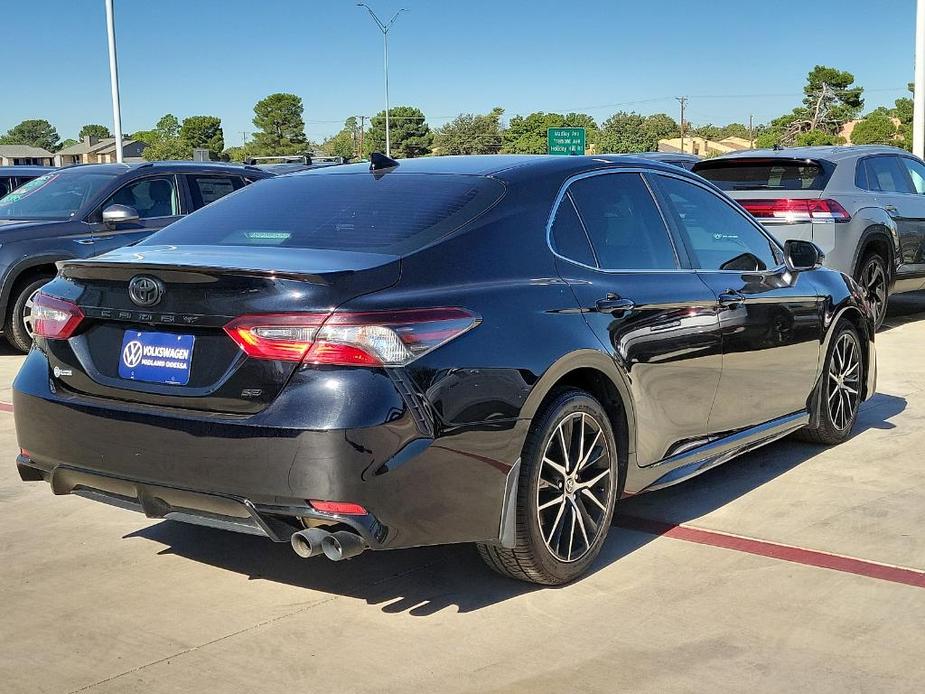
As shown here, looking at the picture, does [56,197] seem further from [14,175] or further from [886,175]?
[886,175]

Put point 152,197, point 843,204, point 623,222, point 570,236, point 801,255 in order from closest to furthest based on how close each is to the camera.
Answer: point 570,236
point 623,222
point 801,255
point 843,204
point 152,197

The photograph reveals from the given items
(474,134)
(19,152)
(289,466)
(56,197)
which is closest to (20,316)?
(56,197)

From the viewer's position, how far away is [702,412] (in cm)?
509

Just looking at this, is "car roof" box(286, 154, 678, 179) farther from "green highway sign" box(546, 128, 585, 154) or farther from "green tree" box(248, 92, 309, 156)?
"green tree" box(248, 92, 309, 156)

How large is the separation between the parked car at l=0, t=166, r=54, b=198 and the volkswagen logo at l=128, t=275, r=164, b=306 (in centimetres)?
1120

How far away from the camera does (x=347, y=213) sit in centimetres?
443

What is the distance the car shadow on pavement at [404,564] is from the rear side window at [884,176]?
643 centimetres

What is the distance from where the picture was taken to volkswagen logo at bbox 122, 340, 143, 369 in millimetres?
3900

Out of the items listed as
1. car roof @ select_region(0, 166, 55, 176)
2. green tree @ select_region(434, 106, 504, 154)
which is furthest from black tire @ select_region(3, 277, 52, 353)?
green tree @ select_region(434, 106, 504, 154)

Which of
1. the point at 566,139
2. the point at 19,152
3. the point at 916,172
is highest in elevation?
the point at 19,152

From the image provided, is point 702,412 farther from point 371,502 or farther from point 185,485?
point 185,485

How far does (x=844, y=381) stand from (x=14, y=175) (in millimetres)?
11165

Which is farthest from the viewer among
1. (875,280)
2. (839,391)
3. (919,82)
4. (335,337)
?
(919,82)

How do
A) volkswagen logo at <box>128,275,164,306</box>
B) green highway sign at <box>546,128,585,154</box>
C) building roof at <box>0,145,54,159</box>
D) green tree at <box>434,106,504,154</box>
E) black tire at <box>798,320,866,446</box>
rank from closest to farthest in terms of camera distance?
volkswagen logo at <box>128,275,164,306</box>
black tire at <box>798,320,866,446</box>
green highway sign at <box>546,128,585,154</box>
green tree at <box>434,106,504,154</box>
building roof at <box>0,145,54,159</box>
